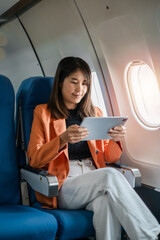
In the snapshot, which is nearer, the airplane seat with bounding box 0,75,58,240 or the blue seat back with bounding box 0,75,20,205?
the airplane seat with bounding box 0,75,58,240

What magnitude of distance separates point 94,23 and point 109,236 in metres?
2.01

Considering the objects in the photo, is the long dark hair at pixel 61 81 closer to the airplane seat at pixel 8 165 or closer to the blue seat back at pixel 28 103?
the blue seat back at pixel 28 103

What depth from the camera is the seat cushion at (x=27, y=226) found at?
1.87m

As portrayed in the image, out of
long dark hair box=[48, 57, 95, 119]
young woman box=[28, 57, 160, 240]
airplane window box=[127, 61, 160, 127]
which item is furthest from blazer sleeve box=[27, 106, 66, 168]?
airplane window box=[127, 61, 160, 127]

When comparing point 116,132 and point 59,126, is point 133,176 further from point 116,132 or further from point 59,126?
point 59,126

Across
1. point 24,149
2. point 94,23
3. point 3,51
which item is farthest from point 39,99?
point 3,51

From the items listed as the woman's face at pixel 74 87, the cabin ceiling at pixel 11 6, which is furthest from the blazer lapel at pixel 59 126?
the cabin ceiling at pixel 11 6

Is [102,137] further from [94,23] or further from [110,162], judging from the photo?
[94,23]

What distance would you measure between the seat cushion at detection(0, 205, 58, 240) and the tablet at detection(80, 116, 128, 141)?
627mm

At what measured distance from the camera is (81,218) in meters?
2.14

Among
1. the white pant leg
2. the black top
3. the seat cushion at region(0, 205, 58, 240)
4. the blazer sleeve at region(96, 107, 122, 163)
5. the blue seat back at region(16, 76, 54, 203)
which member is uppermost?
the blue seat back at region(16, 76, 54, 203)

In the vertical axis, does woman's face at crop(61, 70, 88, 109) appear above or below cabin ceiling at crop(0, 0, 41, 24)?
below

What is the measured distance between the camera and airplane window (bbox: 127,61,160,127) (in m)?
3.22

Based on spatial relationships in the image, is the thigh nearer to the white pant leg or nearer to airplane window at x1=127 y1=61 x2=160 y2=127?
the white pant leg
